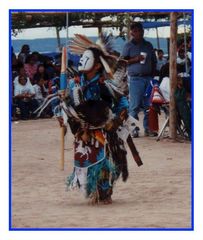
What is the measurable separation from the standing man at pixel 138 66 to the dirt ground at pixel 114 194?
64 cm

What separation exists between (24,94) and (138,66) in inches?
200

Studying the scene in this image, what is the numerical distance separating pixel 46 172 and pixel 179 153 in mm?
2310

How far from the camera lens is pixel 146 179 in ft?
33.3

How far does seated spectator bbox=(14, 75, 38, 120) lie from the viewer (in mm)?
18531

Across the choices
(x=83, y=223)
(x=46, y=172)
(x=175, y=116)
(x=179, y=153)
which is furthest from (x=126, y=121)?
(x=175, y=116)

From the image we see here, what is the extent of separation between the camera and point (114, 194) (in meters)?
9.11

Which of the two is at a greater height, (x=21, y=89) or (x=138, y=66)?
(x=138, y=66)

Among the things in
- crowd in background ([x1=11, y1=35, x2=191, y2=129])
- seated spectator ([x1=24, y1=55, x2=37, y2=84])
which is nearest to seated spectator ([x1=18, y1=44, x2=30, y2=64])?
crowd in background ([x1=11, y1=35, x2=191, y2=129])

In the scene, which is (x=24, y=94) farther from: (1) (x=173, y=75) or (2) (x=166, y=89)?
(1) (x=173, y=75)

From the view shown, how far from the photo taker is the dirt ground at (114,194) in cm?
747

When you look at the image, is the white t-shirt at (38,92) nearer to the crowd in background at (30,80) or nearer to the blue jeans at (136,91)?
the crowd in background at (30,80)

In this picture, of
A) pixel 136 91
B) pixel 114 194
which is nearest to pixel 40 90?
pixel 136 91

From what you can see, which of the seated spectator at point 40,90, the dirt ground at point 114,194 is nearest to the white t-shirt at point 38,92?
the seated spectator at point 40,90
